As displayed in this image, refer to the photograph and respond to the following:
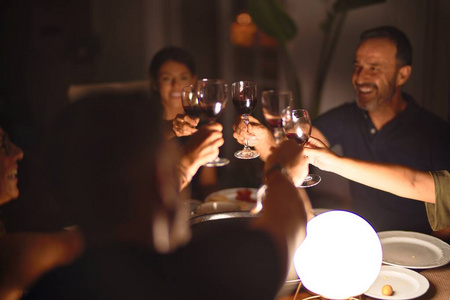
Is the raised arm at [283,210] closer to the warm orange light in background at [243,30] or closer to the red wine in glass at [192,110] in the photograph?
the red wine in glass at [192,110]

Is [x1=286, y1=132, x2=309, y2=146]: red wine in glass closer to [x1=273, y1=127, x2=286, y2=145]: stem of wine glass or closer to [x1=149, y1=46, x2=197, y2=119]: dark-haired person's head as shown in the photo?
[x1=273, y1=127, x2=286, y2=145]: stem of wine glass

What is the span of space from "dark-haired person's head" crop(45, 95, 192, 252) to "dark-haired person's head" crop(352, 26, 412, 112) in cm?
163

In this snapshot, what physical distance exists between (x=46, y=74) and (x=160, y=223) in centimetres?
386

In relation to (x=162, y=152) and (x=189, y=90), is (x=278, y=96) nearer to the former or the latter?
(x=189, y=90)

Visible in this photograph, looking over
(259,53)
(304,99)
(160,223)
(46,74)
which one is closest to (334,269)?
(160,223)

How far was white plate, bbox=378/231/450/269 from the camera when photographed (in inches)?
46.5

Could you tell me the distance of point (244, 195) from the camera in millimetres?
1780

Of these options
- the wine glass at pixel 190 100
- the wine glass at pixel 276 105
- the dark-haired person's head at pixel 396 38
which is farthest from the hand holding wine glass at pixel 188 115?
the dark-haired person's head at pixel 396 38

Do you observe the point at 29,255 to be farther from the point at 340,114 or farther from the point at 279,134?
the point at 340,114

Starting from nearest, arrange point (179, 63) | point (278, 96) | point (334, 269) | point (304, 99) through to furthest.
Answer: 1. point (334, 269)
2. point (278, 96)
3. point (179, 63)
4. point (304, 99)

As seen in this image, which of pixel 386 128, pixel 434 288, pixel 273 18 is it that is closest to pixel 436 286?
pixel 434 288

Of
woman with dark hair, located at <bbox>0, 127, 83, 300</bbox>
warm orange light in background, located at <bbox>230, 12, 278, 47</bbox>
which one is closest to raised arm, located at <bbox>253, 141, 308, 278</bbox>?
woman with dark hair, located at <bbox>0, 127, 83, 300</bbox>

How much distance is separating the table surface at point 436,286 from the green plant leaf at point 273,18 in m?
2.17

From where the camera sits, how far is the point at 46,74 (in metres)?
4.14
